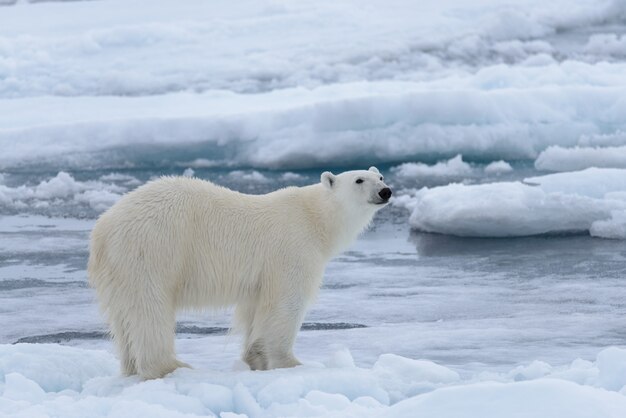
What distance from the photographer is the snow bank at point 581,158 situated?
30.1ft

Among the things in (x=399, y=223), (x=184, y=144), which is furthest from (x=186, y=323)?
(x=184, y=144)

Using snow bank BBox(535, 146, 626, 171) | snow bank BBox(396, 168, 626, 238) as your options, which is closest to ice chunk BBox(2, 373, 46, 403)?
snow bank BBox(396, 168, 626, 238)

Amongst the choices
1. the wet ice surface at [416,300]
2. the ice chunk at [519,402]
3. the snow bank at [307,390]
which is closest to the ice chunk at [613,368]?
the snow bank at [307,390]

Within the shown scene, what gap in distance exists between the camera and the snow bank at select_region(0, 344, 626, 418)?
3.01m

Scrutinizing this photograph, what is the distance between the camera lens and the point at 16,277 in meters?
6.43

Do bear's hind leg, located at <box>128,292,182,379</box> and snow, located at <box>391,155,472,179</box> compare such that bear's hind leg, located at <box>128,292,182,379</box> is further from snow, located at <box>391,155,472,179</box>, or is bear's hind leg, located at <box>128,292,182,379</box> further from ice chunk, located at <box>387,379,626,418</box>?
snow, located at <box>391,155,472,179</box>

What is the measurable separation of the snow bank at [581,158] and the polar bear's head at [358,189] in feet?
16.9

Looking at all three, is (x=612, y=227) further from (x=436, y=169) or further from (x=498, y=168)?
(x=436, y=169)

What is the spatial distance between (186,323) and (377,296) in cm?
108

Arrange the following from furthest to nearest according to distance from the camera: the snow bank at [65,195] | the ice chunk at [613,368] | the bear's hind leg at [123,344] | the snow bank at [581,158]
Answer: the snow bank at [581,158] → the snow bank at [65,195] → the bear's hind leg at [123,344] → the ice chunk at [613,368]

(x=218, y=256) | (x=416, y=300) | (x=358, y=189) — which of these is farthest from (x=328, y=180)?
(x=416, y=300)

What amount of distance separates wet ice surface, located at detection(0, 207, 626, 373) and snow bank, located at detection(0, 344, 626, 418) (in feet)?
1.71

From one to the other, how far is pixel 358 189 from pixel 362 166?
5.08 m

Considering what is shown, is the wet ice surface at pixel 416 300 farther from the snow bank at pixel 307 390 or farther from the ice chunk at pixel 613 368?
the ice chunk at pixel 613 368
